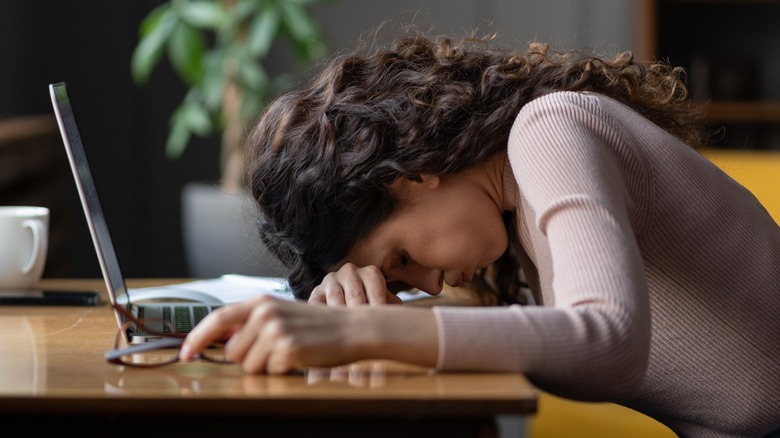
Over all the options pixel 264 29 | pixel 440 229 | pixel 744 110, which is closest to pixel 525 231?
pixel 440 229

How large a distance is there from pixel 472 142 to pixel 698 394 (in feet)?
1.25

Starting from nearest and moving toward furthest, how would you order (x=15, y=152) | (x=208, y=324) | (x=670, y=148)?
(x=208, y=324) → (x=670, y=148) → (x=15, y=152)

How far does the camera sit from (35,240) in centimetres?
149

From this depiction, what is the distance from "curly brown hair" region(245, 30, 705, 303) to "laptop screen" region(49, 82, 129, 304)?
8.4 inches

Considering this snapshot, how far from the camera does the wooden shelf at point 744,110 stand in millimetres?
3951

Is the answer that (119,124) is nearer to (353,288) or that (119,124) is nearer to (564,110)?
(353,288)

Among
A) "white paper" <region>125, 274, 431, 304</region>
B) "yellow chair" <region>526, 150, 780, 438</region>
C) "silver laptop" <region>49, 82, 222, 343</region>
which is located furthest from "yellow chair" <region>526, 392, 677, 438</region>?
"silver laptop" <region>49, 82, 222, 343</region>

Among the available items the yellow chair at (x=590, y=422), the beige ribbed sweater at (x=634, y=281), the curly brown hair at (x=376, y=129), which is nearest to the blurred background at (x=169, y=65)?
the yellow chair at (x=590, y=422)

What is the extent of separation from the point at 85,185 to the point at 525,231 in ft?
1.67

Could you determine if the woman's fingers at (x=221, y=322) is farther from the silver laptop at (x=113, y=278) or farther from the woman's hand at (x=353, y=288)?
the woman's hand at (x=353, y=288)

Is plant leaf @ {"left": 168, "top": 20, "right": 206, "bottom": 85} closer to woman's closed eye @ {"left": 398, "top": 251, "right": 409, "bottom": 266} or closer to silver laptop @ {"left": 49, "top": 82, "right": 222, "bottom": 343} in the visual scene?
silver laptop @ {"left": 49, "top": 82, "right": 222, "bottom": 343}

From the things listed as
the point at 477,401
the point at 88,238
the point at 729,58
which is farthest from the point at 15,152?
the point at 729,58

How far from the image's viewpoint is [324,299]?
1.18 m

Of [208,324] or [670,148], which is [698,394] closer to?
[670,148]
